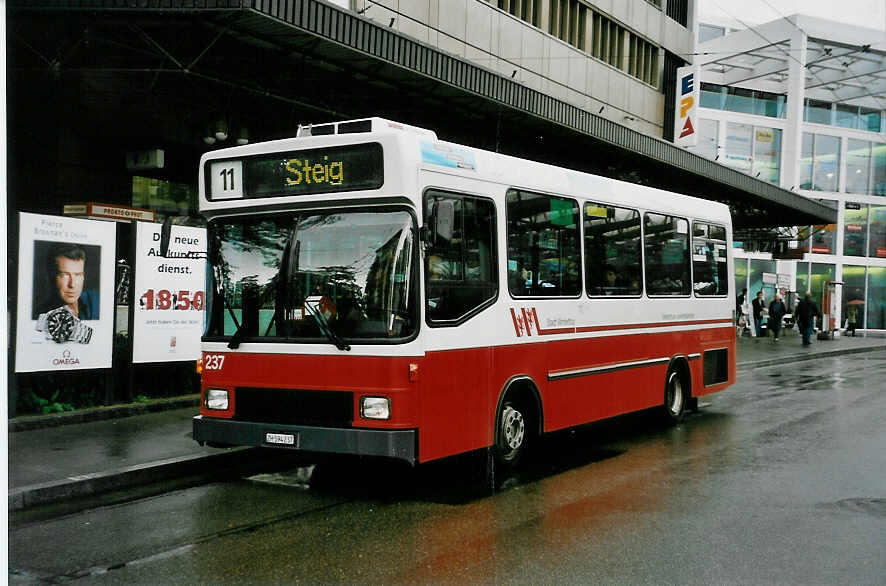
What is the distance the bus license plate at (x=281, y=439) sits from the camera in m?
7.33

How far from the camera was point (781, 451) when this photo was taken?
1008 cm

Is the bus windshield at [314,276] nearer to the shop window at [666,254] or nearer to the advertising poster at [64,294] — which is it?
the advertising poster at [64,294]

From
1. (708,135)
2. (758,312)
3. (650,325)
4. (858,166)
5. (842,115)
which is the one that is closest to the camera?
(650,325)

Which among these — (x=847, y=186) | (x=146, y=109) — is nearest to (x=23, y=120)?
(x=146, y=109)

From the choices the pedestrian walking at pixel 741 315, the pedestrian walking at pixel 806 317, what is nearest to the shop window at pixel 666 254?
the pedestrian walking at pixel 806 317

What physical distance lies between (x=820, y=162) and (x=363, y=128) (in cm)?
4885

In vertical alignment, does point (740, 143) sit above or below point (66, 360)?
above

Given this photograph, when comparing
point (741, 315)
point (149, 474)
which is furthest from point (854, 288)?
point (149, 474)

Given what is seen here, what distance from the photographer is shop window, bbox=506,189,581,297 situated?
852 centimetres

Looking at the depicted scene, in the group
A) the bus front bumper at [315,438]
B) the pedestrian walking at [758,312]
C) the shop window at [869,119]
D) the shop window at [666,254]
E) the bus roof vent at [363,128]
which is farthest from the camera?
the shop window at [869,119]

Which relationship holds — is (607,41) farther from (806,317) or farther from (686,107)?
(806,317)

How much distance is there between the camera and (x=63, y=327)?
11.0m

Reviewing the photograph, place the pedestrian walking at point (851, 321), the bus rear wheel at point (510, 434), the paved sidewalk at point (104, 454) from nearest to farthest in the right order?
the paved sidewalk at point (104, 454) → the bus rear wheel at point (510, 434) → the pedestrian walking at point (851, 321)

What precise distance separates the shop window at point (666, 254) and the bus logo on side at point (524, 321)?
3015 mm
